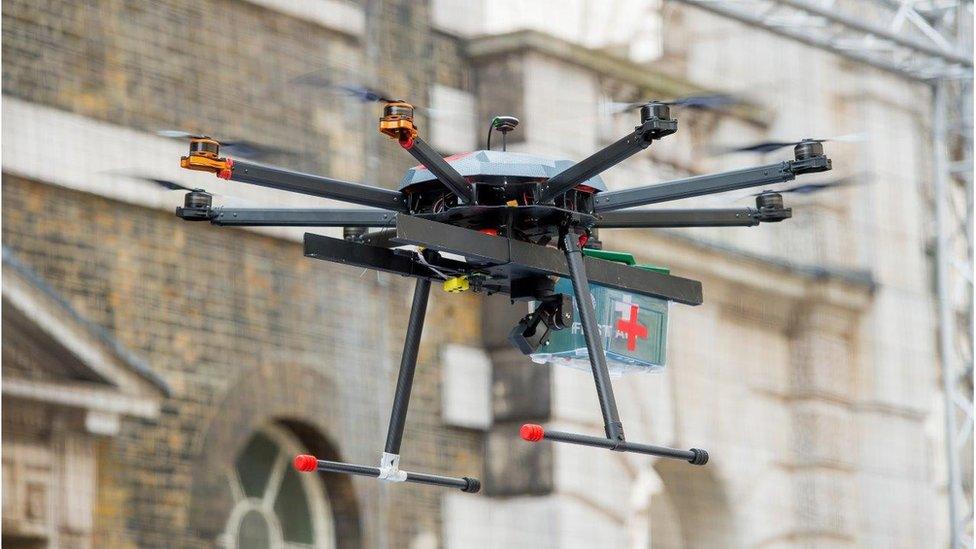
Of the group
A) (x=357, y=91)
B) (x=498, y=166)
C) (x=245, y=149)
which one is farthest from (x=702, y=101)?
(x=245, y=149)

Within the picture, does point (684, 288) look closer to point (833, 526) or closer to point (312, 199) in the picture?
point (312, 199)

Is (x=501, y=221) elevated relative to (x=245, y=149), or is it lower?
lower

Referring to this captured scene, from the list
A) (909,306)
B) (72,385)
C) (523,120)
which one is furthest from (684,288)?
(909,306)

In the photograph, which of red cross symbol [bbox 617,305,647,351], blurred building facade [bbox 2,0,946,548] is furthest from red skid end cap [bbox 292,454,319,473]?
blurred building facade [bbox 2,0,946,548]

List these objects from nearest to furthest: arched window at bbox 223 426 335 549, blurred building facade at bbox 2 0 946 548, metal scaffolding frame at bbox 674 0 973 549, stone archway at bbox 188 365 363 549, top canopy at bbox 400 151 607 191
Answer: top canopy at bbox 400 151 607 191 → blurred building facade at bbox 2 0 946 548 → stone archway at bbox 188 365 363 549 → arched window at bbox 223 426 335 549 → metal scaffolding frame at bbox 674 0 973 549

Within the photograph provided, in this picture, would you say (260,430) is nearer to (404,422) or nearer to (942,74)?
(404,422)

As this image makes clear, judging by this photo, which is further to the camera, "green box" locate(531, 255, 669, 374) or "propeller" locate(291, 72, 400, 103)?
"green box" locate(531, 255, 669, 374)

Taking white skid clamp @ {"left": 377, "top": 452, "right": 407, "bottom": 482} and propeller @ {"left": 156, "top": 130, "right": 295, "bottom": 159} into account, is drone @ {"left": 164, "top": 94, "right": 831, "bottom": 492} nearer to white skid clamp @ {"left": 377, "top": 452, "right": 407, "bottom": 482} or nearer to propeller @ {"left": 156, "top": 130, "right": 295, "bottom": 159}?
white skid clamp @ {"left": 377, "top": 452, "right": 407, "bottom": 482}
